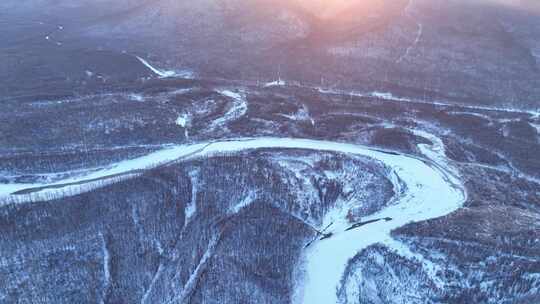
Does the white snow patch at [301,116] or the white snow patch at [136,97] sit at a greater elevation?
the white snow patch at [136,97]

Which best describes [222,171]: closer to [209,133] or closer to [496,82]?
[209,133]

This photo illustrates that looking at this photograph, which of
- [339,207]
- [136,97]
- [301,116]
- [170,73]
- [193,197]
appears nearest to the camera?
[339,207]

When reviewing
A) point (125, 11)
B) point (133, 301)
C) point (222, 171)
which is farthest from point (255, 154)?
point (125, 11)

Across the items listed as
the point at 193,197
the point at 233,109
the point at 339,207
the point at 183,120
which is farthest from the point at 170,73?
the point at 339,207

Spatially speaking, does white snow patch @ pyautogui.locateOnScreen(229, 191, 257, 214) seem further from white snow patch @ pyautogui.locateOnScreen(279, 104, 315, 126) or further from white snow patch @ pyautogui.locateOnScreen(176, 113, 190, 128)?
white snow patch @ pyautogui.locateOnScreen(176, 113, 190, 128)

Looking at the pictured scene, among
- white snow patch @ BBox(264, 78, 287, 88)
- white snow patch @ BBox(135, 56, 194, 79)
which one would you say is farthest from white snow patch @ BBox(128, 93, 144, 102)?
white snow patch @ BBox(264, 78, 287, 88)

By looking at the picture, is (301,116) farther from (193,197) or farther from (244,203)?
(193,197)

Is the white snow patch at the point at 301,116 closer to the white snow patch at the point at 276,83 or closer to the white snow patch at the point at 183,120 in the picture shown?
the white snow patch at the point at 276,83

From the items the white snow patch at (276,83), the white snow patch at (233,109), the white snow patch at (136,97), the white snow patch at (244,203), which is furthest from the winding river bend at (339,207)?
the white snow patch at (276,83)

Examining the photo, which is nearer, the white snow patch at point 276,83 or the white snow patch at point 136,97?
the white snow patch at point 136,97
